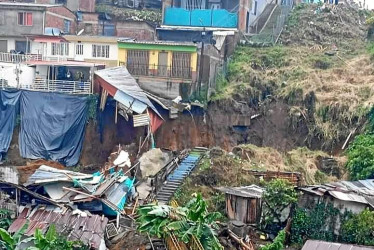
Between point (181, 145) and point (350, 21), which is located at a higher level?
point (350, 21)

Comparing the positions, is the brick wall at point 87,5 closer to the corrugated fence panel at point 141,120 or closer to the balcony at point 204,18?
the balcony at point 204,18

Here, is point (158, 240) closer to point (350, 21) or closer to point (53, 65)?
point (53, 65)

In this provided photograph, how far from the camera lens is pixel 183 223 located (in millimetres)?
20812

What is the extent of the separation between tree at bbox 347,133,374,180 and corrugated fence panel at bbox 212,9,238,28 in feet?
41.9

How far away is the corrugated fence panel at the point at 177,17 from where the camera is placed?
39469mm

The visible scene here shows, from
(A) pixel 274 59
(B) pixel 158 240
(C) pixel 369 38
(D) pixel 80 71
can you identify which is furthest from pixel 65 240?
(C) pixel 369 38

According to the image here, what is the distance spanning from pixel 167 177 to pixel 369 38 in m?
17.6

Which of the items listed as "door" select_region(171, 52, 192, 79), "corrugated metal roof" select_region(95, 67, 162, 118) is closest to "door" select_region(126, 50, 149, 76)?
"door" select_region(171, 52, 192, 79)

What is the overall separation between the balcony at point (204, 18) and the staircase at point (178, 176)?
1127 centimetres

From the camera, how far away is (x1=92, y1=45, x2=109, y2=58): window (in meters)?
36.0

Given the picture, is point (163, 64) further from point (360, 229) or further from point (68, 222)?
point (360, 229)

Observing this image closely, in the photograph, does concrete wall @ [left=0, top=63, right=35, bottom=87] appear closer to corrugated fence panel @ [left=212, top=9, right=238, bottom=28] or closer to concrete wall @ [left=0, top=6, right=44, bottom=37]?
concrete wall @ [left=0, top=6, right=44, bottom=37]

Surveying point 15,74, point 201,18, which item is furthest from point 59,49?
point 201,18

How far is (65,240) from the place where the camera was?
69.6 feet
